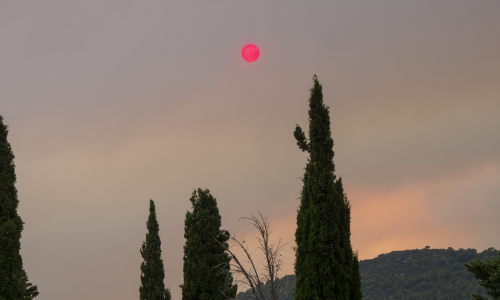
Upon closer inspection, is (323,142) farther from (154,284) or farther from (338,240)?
(154,284)

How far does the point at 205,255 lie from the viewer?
93.7 feet

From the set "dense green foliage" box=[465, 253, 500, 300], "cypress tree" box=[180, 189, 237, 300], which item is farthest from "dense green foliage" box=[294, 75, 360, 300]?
"cypress tree" box=[180, 189, 237, 300]

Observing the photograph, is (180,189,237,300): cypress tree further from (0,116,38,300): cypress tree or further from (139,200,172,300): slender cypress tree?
(0,116,38,300): cypress tree

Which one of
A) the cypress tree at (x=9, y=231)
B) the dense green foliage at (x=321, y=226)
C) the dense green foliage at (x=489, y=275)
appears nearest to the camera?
the dense green foliage at (x=489, y=275)

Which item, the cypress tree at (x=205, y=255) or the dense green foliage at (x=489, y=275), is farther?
the cypress tree at (x=205, y=255)

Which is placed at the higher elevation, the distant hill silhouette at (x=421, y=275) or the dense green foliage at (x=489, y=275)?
the distant hill silhouette at (x=421, y=275)

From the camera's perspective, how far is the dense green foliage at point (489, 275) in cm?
1884

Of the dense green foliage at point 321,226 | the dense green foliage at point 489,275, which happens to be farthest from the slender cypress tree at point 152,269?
the dense green foliage at point 489,275

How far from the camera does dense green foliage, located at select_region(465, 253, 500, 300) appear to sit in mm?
18844

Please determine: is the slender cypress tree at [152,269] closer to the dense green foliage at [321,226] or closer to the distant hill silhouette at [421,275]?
the dense green foliage at [321,226]

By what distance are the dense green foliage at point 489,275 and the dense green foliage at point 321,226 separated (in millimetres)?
5291

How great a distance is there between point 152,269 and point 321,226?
16773mm

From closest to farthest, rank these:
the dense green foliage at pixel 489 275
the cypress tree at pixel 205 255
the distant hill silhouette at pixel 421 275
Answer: the dense green foliage at pixel 489 275
the cypress tree at pixel 205 255
the distant hill silhouette at pixel 421 275

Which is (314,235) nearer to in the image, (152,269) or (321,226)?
(321,226)
